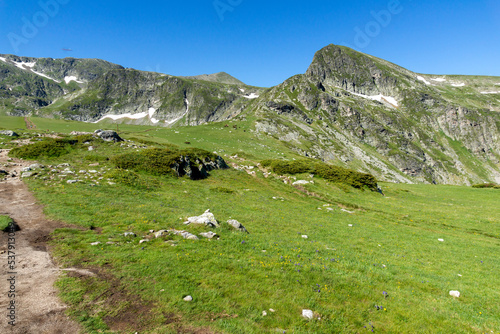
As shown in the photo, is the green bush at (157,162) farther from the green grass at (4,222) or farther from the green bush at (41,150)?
the green grass at (4,222)

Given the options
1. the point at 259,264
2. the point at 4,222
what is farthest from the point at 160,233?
the point at 4,222

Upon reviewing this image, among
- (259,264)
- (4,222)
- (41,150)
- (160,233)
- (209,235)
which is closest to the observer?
(259,264)

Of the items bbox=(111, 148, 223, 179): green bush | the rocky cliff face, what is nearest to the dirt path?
bbox=(111, 148, 223, 179): green bush

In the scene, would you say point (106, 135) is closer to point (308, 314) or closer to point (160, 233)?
point (160, 233)

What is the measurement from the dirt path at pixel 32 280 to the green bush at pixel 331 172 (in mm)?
36658

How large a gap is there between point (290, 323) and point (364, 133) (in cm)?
17495

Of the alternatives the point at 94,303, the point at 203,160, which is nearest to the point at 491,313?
the point at 94,303

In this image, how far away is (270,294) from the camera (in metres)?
8.75

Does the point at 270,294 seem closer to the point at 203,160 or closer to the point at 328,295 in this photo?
the point at 328,295

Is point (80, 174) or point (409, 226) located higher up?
point (80, 174)

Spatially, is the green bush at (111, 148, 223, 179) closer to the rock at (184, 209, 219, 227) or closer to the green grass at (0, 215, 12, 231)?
the green grass at (0, 215, 12, 231)

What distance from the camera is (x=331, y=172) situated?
41.9m

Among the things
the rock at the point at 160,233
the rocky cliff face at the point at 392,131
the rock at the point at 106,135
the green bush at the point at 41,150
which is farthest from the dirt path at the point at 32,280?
the rocky cliff face at the point at 392,131

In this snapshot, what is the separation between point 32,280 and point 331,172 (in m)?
42.1
